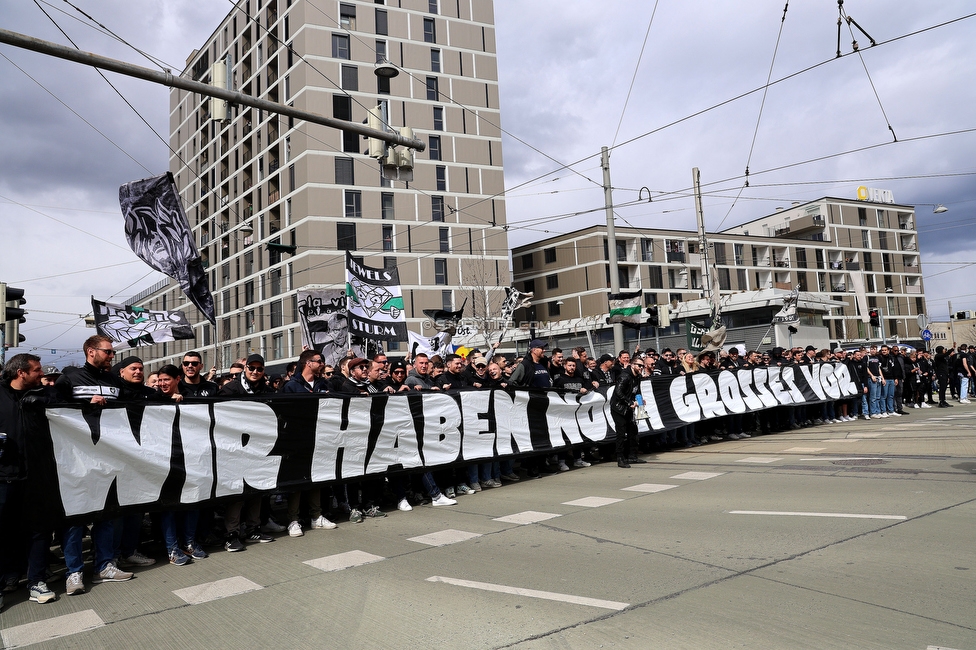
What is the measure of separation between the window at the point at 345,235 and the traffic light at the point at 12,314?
3589cm

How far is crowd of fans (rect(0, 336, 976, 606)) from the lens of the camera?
227 inches

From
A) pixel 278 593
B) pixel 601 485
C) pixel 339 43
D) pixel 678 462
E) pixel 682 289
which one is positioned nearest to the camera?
pixel 278 593

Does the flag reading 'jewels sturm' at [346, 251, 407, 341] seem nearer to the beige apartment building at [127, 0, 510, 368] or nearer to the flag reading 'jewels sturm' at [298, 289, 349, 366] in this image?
the flag reading 'jewels sturm' at [298, 289, 349, 366]

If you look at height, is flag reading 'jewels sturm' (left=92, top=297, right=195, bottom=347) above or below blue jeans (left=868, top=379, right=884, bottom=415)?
above

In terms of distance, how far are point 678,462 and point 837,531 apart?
219 inches

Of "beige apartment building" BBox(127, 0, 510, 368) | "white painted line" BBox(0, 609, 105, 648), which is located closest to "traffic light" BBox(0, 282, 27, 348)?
"white painted line" BBox(0, 609, 105, 648)

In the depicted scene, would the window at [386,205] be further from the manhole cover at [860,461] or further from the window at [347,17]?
the manhole cover at [860,461]

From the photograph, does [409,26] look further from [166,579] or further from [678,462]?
[166,579]

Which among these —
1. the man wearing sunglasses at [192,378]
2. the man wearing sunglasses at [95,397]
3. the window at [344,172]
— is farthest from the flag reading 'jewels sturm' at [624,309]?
the window at [344,172]

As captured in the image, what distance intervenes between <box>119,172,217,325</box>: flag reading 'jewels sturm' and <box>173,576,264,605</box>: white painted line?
7524 millimetres

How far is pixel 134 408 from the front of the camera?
21.8 feet

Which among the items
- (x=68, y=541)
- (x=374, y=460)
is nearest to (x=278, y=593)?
(x=68, y=541)

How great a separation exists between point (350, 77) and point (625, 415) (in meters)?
47.6

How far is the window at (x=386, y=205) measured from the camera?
53406mm
